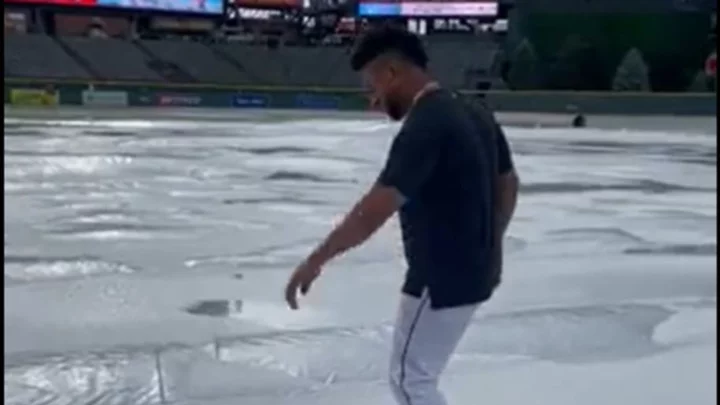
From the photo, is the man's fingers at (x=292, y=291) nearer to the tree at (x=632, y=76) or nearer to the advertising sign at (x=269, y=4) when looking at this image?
the tree at (x=632, y=76)

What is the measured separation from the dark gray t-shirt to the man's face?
101 millimetres

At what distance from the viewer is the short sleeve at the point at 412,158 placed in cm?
366

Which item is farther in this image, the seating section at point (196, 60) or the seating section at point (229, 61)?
the seating section at point (196, 60)

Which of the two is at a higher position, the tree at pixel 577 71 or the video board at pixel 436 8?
the video board at pixel 436 8

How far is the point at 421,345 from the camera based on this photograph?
3.98 meters

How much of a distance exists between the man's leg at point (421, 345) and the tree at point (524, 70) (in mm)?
48140

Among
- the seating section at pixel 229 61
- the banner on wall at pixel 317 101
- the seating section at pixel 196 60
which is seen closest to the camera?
the banner on wall at pixel 317 101

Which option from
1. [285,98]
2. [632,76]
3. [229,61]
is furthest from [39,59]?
[632,76]

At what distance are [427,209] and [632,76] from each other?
148ft

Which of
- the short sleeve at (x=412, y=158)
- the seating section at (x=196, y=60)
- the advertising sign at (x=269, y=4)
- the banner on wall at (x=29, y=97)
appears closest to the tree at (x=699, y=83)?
the seating section at (x=196, y=60)

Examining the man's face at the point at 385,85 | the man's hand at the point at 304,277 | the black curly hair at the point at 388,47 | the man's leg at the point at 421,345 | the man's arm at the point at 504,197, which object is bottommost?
the man's leg at the point at 421,345

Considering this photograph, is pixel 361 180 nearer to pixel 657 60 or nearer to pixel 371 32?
pixel 371 32

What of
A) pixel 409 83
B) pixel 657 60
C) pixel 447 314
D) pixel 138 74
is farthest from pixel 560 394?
pixel 138 74

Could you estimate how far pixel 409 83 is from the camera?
3.84 meters
